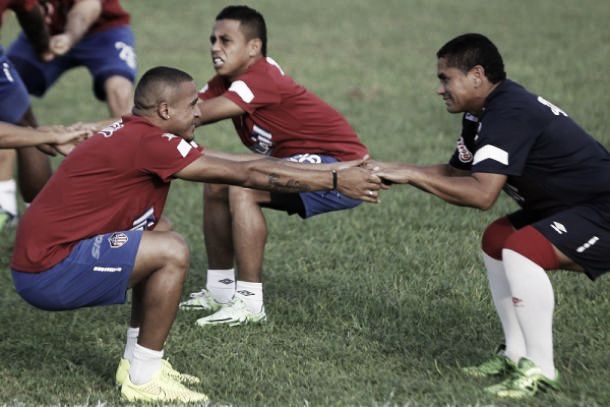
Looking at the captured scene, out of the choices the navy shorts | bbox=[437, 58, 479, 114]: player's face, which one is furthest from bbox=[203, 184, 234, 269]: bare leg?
the navy shorts

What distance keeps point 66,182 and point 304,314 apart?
1806 mm

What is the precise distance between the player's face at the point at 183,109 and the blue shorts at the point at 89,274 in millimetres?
564

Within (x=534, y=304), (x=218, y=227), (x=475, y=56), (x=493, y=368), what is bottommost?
(x=218, y=227)

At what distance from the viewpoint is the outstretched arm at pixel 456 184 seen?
500 cm

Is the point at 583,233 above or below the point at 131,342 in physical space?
above

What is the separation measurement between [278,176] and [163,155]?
603 millimetres

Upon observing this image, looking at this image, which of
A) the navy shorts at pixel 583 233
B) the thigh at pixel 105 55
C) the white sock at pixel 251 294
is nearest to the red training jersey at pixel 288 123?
the white sock at pixel 251 294

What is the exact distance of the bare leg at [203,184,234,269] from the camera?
261 inches

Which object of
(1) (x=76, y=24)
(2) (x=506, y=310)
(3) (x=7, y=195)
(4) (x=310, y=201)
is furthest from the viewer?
(1) (x=76, y=24)

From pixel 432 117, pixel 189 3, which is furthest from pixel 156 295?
pixel 189 3

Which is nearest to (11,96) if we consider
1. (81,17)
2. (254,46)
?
(81,17)

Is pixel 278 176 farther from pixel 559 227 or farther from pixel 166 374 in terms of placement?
pixel 559 227

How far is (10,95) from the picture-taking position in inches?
301

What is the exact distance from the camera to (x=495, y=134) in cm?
504
